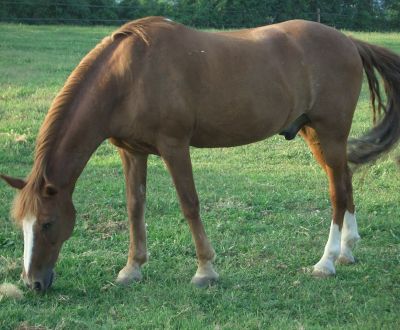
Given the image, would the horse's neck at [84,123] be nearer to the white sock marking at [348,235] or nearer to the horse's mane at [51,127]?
the horse's mane at [51,127]

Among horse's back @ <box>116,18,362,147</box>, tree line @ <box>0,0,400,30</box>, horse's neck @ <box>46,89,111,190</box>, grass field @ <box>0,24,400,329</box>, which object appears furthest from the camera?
tree line @ <box>0,0,400,30</box>

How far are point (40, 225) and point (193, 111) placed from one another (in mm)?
1394

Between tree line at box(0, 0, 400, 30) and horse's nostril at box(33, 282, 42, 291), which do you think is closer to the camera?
horse's nostril at box(33, 282, 42, 291)

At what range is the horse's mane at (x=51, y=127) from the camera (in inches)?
164

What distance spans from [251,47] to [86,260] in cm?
220

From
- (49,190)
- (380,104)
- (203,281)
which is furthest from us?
(380,104)

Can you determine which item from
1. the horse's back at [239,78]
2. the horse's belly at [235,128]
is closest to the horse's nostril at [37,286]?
the horse's back at [239,78]

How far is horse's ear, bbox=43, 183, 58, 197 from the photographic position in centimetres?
411

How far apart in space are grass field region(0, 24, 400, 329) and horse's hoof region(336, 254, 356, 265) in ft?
0.38

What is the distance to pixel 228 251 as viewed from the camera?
536 centimetres

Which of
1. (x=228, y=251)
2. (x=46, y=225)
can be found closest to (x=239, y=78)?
(x=228, y=251)

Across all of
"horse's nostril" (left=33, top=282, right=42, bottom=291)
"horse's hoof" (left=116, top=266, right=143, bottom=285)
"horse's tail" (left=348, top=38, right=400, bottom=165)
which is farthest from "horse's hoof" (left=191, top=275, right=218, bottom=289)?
"horse's tail" (left=348, top=38, right=400, bottom=165)

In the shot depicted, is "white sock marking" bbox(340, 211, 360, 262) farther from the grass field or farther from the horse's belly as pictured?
the horse's belly

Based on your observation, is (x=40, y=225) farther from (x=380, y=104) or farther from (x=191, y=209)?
(x=380, y=104)
